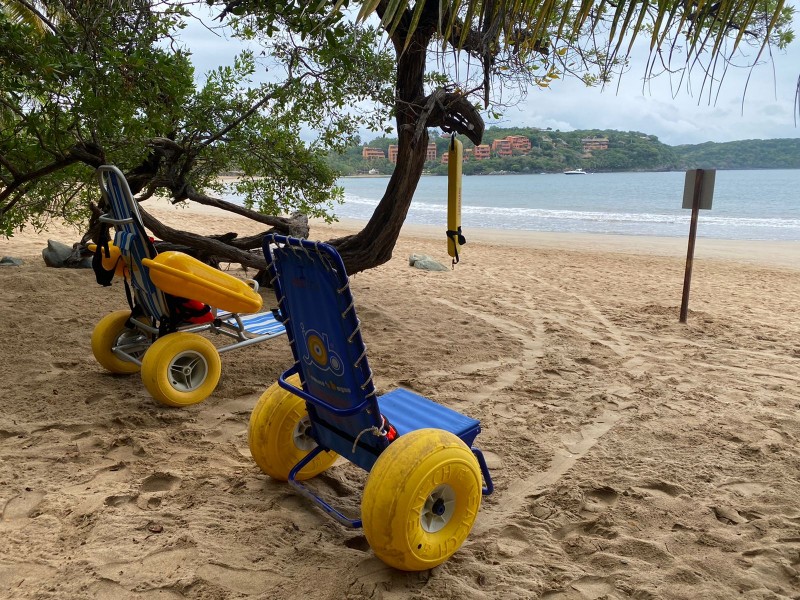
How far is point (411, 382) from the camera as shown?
4641mm

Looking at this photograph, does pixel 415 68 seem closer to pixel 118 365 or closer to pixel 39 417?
pixel 118 365

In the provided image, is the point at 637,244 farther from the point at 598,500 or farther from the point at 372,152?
the point at 598,500

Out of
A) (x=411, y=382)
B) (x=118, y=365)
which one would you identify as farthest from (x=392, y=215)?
(x=118, y=365)

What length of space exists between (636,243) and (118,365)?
51.2ft

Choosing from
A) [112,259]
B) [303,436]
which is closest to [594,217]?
[112,259]

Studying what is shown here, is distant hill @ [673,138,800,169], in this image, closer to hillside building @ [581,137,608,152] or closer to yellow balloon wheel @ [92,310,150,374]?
hillside building @ [581,137,608,152]

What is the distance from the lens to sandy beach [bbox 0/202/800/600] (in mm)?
2361

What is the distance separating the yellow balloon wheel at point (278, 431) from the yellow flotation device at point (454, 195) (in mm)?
2140

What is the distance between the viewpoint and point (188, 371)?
4.14 m

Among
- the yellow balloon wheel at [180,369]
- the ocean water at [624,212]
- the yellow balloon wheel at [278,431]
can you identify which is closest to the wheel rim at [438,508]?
the yellow balloon wheel at [278,431]

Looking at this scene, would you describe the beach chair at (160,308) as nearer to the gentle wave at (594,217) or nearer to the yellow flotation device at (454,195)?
the yellow flotation device at (454,195)

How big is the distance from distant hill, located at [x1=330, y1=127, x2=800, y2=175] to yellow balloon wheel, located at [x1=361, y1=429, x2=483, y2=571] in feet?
187

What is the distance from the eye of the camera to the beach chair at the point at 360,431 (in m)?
2.26

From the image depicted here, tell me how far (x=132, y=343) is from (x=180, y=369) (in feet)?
2.12
